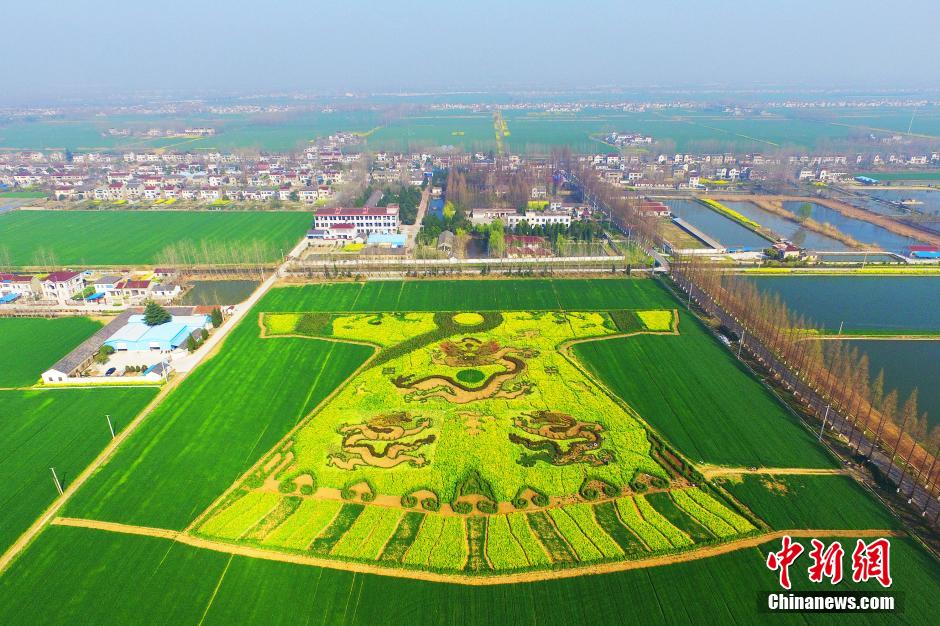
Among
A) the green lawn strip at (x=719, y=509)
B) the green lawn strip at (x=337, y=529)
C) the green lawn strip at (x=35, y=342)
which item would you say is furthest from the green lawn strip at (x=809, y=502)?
the green lawn strip at (x=35, y=342)

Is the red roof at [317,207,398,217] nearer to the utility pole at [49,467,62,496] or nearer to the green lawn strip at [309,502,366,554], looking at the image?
the utility pole at [49,467,62,496]

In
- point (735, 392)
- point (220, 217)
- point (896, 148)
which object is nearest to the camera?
point (735, 392)

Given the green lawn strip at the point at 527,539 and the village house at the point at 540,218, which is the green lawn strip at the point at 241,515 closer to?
the green lawn strip at the point at 527,539

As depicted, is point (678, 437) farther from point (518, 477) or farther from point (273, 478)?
point (273, 478)

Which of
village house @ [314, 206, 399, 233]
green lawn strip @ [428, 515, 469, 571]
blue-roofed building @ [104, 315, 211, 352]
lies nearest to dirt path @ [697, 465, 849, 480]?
green lawn strip @ [428, 515, 469, 571]

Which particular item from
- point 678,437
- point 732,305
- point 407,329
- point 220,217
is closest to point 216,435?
point 407,329

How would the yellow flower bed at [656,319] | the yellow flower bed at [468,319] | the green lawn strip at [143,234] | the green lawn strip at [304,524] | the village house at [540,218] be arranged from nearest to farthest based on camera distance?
the green lawn strip at [304,524] → the yellow flower bed at [656,319] → the yellow flower bed at [468,319] → the green lawn strip at [143,234] → the village house at [540,218]
